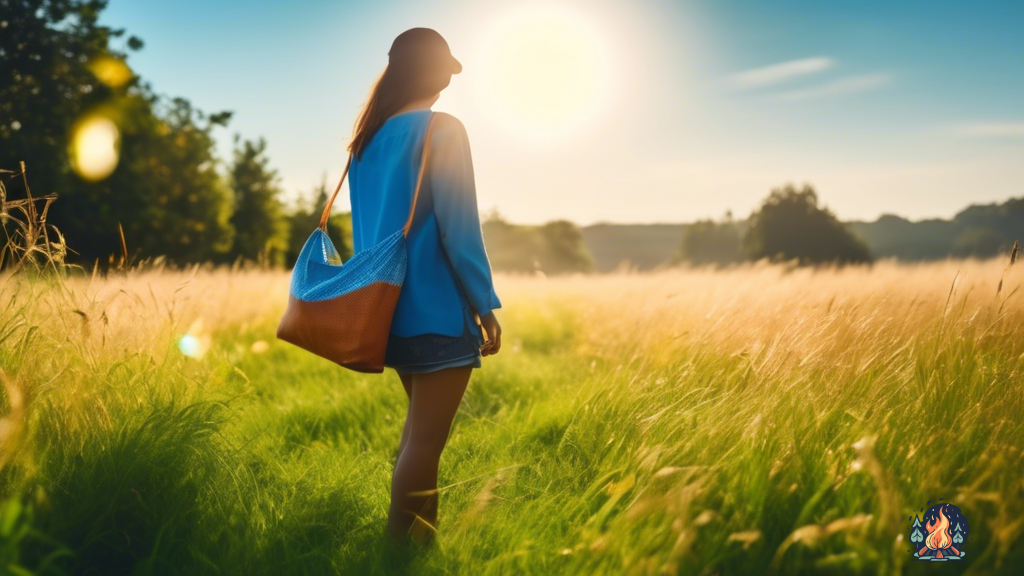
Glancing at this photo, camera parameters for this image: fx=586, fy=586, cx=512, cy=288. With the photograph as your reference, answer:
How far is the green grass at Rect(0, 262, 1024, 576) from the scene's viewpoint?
5.63 ft

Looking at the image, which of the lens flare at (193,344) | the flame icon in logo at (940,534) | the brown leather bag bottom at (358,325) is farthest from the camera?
the lens flare at (193,344)

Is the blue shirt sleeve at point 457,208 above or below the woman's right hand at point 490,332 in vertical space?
above

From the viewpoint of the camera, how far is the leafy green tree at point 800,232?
47906 mm

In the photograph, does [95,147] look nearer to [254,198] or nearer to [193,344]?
[254,198]

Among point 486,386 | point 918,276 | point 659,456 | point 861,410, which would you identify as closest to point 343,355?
point 659,456

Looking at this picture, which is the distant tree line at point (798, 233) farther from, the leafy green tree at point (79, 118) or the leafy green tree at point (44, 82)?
the leafy green tree at point (44, 82)

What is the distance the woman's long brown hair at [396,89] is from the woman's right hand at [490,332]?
2.64 feet

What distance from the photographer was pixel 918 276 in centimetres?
552

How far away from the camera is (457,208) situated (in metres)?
2.01

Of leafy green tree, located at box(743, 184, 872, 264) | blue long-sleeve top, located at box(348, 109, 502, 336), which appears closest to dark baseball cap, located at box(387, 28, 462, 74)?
blue long-sleeve top, located at box(348, 109, 502, 336)

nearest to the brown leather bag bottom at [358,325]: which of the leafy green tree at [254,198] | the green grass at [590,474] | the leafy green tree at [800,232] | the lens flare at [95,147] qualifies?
the green grass at [590,474]

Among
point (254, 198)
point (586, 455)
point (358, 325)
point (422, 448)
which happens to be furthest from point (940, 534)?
point (254, 198)

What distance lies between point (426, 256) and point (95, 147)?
78.4 feet

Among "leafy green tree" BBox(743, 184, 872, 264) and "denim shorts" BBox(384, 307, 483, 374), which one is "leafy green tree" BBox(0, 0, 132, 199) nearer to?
"denim shorts" BBox(384, 307, 483, 374)
